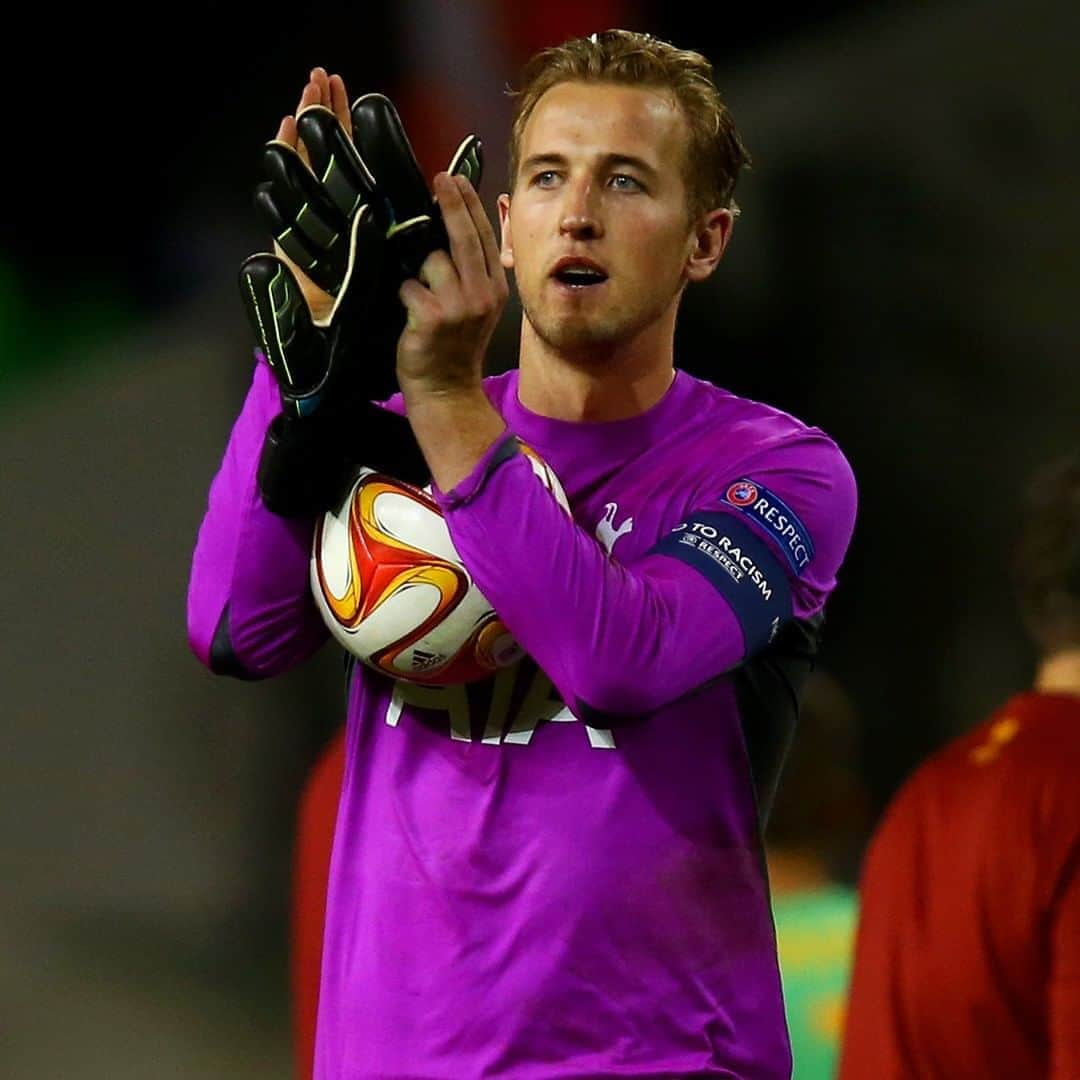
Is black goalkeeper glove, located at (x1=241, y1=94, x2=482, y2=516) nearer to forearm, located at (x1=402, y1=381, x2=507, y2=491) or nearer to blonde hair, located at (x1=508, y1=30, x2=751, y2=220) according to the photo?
forearm, located at (x1=402, y1=381, x2=507, y2=491)

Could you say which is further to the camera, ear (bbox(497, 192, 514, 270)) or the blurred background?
the blurred background

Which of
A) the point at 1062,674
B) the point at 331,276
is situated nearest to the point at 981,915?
the point at 1062,674

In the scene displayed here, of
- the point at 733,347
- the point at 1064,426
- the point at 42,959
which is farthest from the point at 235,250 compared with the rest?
the point at 1064,426

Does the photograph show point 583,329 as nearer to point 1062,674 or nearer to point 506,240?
point 506,240

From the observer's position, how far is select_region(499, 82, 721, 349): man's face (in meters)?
1.98

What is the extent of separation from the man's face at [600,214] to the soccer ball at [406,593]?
0.65 feet

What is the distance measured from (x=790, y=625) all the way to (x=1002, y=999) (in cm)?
67

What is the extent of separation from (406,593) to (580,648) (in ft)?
0.62

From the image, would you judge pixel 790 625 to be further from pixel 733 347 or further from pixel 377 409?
pixel 733 347

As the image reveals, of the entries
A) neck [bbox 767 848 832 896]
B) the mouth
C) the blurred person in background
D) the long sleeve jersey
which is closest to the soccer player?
the mouth

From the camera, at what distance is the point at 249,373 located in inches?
205

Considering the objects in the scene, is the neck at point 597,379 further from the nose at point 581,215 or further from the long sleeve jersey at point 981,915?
the long sleeve jersey at point 981,915

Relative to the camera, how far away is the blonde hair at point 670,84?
2090 millimetres

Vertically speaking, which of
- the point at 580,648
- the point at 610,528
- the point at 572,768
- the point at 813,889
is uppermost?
the point at 610,528
